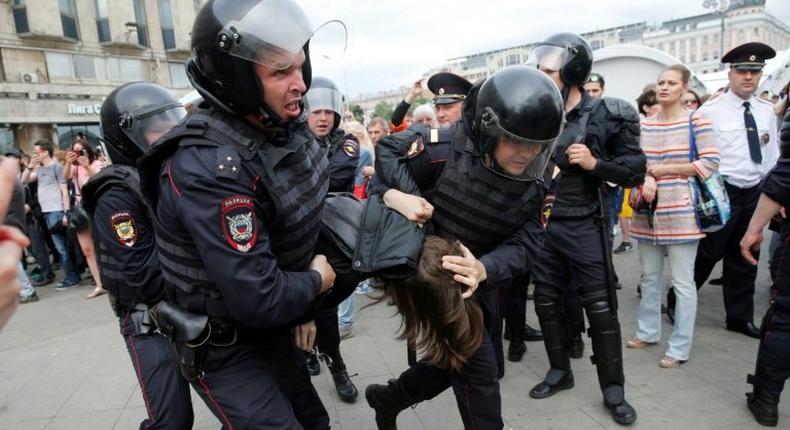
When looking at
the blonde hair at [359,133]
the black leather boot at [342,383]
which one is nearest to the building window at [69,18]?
the blonde hair at [359,133]

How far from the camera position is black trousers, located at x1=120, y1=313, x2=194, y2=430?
2002mm

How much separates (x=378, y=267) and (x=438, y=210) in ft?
2.20

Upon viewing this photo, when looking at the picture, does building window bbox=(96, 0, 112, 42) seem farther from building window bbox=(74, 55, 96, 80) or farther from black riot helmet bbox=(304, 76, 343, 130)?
black riot helmet bbox=(304, 76, 343, 130)

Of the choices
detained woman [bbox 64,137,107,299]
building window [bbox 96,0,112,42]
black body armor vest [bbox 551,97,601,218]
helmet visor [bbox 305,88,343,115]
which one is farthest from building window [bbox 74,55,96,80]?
black body armor vest [bbox 551,97,601,218]

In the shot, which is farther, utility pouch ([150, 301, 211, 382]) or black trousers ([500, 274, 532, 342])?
black trousers ([500, 274, 532, 342])

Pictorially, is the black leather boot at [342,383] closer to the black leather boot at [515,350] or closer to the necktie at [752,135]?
the black leather boot at [515,350]

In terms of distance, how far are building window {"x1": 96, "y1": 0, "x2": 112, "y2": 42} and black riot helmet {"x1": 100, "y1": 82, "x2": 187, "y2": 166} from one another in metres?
24.7

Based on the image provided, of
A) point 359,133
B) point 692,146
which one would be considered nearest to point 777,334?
point 692,146

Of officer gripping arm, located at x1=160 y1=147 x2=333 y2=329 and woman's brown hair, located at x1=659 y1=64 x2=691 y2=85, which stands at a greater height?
woman's brown hair, located at x1=659 y1=64 x2=691 y2=85

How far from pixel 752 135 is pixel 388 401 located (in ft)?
12.4

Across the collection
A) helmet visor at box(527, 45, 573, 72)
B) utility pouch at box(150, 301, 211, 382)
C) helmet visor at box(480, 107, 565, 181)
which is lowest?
utility pouch at box(150, 301, 211, 382)

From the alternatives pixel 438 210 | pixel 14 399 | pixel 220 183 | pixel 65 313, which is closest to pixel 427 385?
pixel 438 210

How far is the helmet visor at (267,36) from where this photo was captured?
152 centimetres

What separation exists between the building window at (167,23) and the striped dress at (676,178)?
26.5 m
